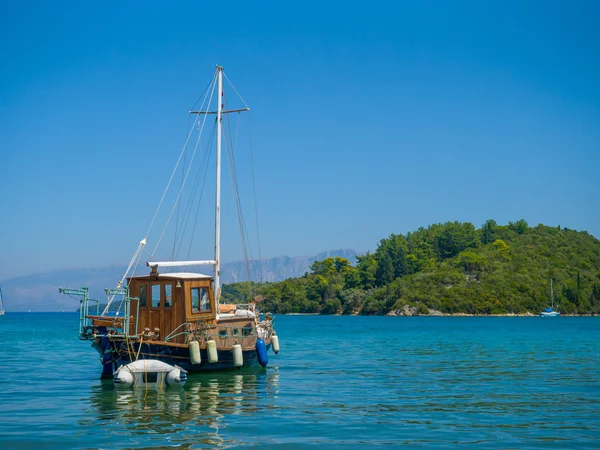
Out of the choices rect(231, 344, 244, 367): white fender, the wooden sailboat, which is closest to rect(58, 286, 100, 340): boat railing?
the wooden sailboat

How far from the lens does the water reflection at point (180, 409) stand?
1895 cm

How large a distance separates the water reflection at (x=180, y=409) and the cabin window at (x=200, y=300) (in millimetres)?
3168

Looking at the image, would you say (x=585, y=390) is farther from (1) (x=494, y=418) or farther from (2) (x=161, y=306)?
(2) (x=161, y=306)

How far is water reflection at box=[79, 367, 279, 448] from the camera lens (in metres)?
19.0

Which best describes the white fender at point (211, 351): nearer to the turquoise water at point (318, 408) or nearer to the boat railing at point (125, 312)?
the turquoise water at point (318, 408)

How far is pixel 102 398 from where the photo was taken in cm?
2647

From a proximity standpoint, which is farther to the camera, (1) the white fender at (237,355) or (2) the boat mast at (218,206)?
(2) the boat mast at (218,206)

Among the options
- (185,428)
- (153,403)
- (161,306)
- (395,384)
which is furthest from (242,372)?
(185,428)

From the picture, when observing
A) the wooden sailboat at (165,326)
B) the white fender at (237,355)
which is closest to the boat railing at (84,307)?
the wooden sailboat at (165,326)

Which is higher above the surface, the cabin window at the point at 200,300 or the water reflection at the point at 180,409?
the cabin window at the point at 200,300

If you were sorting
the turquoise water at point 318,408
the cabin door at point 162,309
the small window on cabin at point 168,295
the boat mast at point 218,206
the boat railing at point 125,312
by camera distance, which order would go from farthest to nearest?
the boat mast at point 218,206, the small window on cabin at point 168,295, the cabin door at point 162,309, the boat railing at point 125,312, the turquoise water at point 318,408

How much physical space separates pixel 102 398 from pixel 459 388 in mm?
14228

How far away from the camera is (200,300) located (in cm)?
3306

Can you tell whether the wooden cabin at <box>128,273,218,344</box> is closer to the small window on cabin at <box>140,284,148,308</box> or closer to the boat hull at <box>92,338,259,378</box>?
the small window on cabin at <box>140,284,148,308</box>
